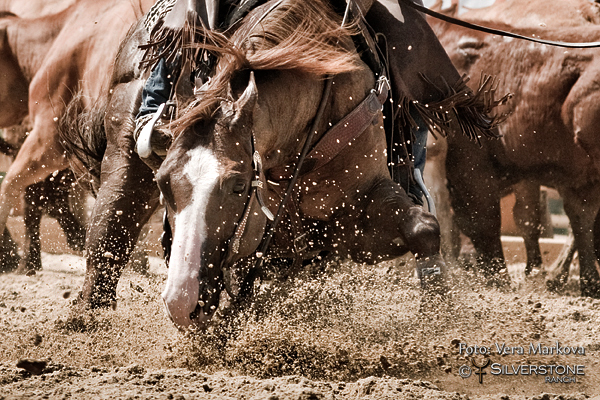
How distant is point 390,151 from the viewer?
12.2ft

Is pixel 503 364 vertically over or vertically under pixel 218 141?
under

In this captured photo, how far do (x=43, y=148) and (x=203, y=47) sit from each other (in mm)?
2822

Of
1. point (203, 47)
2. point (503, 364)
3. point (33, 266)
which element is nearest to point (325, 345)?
point (503, 364)

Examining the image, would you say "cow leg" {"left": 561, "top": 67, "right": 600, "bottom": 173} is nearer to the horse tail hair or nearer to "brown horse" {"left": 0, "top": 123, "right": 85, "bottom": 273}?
the horse tail hair

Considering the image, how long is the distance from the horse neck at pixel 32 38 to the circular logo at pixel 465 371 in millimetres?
4109

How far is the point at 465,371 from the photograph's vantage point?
3.09 meters

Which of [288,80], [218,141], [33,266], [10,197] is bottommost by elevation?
[33,266]

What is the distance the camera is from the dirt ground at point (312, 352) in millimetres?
2746

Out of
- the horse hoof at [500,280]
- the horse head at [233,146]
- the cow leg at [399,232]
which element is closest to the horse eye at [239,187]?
the horse head at [233,146]

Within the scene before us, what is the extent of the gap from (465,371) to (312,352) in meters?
0.57

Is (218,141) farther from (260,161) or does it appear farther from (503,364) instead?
(503,364)

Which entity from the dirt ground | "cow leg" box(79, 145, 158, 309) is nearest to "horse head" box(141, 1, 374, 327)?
the dirt ground

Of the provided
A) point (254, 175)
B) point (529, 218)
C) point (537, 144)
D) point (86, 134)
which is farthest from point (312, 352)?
point (529, 218)

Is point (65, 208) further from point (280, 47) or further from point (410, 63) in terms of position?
point (280, 47)
